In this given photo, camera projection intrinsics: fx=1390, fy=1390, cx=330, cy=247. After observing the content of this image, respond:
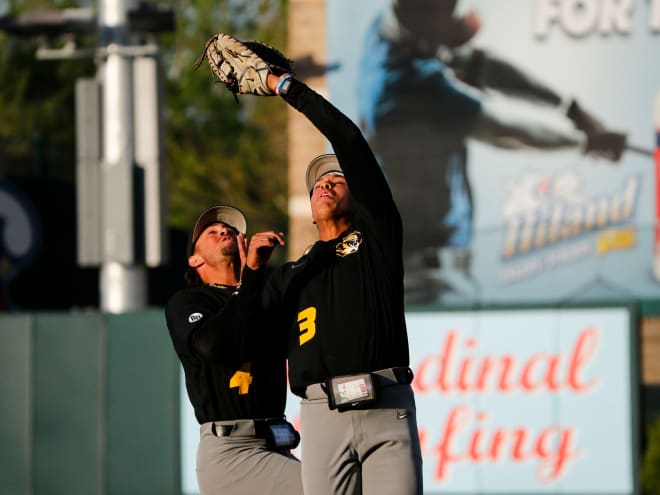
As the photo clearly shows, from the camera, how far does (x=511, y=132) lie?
15.9 metres

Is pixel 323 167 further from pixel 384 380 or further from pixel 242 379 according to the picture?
pixel 242 379

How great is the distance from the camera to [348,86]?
16281mm

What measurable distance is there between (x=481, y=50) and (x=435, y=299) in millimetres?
2927

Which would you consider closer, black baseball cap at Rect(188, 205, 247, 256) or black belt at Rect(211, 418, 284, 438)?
black belt at Rect(211, 418, 284, 438)

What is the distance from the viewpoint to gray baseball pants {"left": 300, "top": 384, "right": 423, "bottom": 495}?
16.2 feet

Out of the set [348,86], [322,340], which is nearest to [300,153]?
[348,86]

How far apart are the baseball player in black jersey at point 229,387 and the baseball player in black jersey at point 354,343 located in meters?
0.67

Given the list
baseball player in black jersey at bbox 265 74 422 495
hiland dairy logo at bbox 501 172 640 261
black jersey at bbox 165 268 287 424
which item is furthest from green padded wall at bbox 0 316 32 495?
baseball player in black jersey at bbox 265 74 422 495

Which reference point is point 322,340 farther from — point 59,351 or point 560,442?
point 59,351

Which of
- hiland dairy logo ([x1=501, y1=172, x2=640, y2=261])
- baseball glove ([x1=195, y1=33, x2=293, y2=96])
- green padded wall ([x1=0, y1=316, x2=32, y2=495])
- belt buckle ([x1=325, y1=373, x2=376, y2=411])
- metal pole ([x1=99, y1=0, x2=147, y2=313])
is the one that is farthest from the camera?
hiland dairy logo ([x1=501, y1=172, x2=640, y2=261])

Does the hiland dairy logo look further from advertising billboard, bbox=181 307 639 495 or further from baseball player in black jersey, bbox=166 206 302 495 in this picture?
baseball player in black jersey, bbox=166 206 302 495

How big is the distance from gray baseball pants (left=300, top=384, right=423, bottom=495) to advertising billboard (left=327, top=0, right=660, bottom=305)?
34.4 ft

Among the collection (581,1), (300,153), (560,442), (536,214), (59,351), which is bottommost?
(560,442)

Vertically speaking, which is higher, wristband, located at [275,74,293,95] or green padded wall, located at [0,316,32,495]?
wristband, located at [275,74,293,95]
